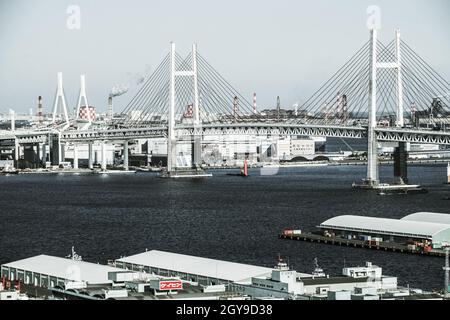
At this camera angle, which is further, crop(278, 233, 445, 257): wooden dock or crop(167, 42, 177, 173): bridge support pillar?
crop(167, 42, 177, 173): bridge support pillar

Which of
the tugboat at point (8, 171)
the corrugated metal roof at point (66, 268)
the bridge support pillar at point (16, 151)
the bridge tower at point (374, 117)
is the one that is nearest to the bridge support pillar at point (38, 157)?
the bridge support pillar at point (16, 151)

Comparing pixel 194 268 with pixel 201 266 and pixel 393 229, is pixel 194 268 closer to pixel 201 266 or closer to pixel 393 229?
pixel 201 266

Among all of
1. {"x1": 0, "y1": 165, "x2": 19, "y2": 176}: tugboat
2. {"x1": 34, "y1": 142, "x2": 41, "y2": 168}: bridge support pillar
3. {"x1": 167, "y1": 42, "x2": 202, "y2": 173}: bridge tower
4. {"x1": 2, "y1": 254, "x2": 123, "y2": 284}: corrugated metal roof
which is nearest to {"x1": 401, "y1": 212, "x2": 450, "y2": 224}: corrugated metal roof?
{"x1": 2, "y1": 254, "x2": 123, "y2": 284}: corrugated metal roof

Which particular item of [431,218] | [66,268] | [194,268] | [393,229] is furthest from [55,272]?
[431,218]

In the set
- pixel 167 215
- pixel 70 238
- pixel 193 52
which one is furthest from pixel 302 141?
pixel 70 238

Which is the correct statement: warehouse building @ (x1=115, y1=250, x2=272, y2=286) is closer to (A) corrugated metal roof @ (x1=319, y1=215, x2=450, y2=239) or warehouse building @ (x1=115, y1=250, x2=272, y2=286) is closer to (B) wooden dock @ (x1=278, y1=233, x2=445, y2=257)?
(B) wooden dock @ (x1=278, y1=233, x2=445, y2=257)

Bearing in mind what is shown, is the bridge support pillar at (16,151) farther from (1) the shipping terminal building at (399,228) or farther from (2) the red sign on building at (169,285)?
(2) the red sign on building at (169,285)

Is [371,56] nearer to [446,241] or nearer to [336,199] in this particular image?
[336,199]
